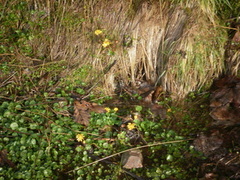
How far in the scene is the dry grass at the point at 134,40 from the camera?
3113 millimetres

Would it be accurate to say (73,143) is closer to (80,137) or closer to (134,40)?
(80,137)

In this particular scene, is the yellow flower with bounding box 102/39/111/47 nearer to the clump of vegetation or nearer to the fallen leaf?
the clump of vegetation

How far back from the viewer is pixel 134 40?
3.38 m

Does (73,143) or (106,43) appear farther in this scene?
(106,43)

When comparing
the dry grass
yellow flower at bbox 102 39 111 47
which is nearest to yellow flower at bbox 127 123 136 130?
the dry grass

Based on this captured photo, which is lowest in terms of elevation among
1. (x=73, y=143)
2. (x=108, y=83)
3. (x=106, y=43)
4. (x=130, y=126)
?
(x=73, y=143)

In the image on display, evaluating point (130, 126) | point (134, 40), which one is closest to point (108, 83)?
point (134, 40)

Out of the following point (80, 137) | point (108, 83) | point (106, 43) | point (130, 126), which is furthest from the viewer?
point (108, 83)

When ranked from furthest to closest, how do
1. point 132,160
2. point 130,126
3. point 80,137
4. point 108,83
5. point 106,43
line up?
point 108,83 < point 106,43 < point 130,126 < point 80,137 < point 132,160

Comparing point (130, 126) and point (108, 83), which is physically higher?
point (108, 83)

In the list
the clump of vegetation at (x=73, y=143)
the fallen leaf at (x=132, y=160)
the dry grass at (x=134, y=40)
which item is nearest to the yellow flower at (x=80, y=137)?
the clump of vegetation at (x=73, y=143)

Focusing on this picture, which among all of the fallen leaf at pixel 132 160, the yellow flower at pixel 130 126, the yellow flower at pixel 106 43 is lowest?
the fallen leaf at pixel 132 160

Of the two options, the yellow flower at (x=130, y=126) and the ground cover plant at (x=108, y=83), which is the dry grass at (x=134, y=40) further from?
the yellow flower at (x=130, y=126)

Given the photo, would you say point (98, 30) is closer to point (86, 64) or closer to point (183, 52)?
point (86, 64)
